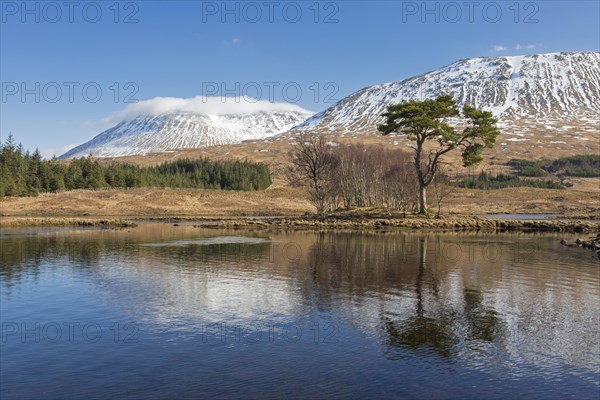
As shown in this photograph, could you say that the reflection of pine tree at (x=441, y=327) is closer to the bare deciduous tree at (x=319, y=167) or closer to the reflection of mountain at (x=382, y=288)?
the reflection of mountain at (x=382, y=288)

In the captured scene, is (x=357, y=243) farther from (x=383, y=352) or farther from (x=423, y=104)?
(x=383, y=352)

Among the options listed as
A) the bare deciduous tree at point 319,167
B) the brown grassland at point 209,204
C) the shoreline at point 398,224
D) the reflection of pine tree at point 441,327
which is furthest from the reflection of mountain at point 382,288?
the brown grassland at point 209,204

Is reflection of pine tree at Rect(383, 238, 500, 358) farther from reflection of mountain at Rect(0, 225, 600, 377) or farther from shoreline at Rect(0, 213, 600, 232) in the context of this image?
shoreline at Rect(0, 213, 600, 232)

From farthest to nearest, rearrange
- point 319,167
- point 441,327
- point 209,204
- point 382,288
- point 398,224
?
point 209,204 → point 319,167 → point 398,224 → point 382,288 → point 441,327

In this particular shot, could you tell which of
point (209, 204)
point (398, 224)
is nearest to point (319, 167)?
point (398, 224)

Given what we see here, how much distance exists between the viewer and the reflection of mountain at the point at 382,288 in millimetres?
17422

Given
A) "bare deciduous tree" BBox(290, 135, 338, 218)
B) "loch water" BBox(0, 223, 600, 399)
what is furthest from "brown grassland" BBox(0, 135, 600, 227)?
"loch water" BBox(0, 223, 600, 399)

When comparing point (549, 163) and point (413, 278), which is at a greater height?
point (549, 163)

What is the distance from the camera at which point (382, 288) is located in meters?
25.3

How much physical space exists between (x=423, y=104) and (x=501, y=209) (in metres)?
54.7

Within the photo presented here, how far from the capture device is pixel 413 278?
28250 mm

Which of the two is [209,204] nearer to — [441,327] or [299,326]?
[299,326]

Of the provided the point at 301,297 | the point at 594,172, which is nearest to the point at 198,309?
the point at 301,297

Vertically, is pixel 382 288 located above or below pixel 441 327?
above
